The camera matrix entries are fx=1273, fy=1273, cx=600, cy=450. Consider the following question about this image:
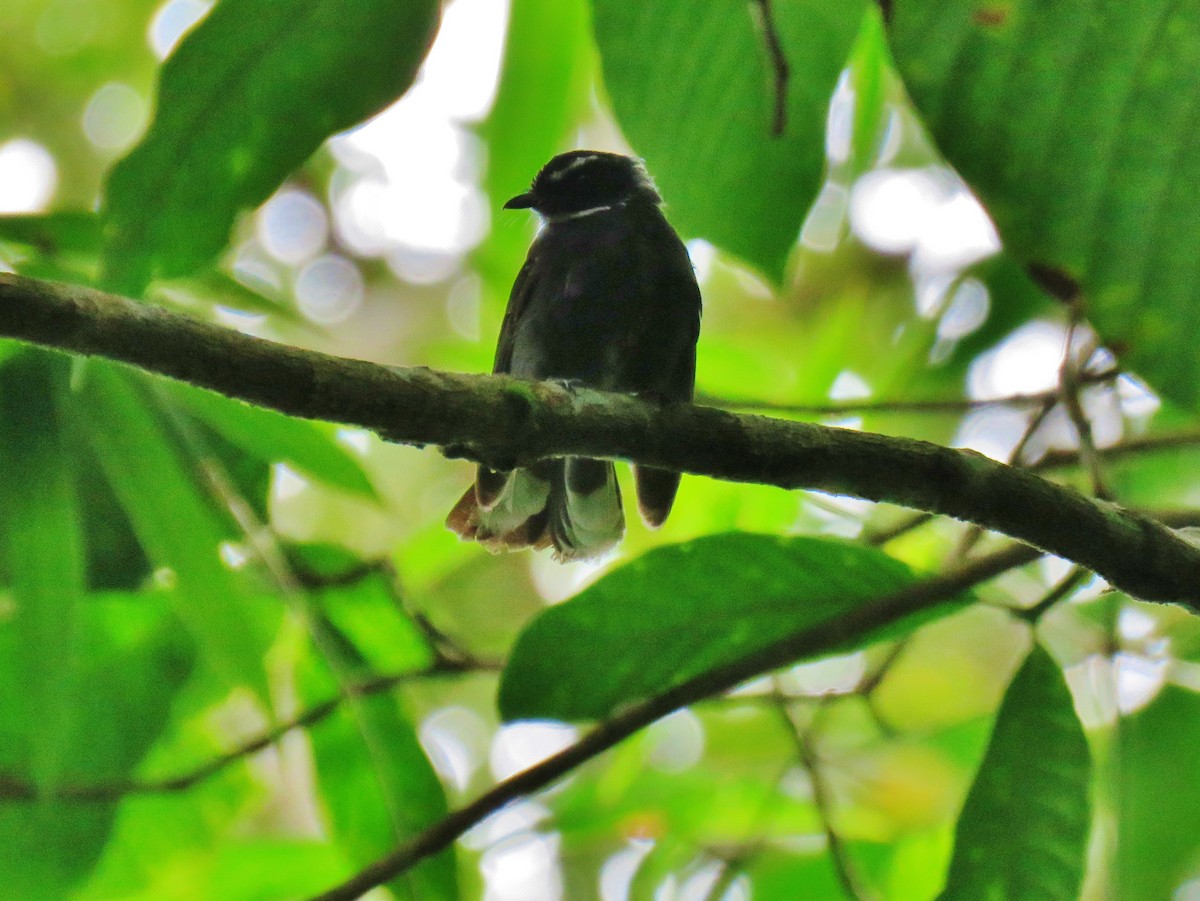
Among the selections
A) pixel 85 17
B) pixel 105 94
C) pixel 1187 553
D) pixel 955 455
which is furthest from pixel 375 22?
pixel 105 94

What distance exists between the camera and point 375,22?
1.51 metres

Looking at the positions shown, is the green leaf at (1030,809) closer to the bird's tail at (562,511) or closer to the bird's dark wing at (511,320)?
the bird's tail at (562,511)

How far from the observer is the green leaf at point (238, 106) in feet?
4.96

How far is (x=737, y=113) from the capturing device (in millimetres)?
1840

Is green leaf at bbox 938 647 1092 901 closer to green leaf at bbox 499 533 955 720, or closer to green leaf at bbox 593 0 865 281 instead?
green leaf at bbox 499 533 955 720

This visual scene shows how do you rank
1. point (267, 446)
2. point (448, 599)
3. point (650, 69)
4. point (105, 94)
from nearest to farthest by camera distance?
point (650, 69) → point (267, 446) → point (448, 599) → point (105, 94)

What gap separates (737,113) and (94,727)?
1.58 meters

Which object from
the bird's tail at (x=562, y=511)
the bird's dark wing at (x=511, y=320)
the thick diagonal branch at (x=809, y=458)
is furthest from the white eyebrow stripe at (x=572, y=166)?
the thick diagonal branch at (x=809, y=458)

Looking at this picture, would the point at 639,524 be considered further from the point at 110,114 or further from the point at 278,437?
the point at 110,114

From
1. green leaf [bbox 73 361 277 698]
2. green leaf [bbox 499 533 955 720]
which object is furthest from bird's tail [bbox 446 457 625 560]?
green leaf [bbox 73 361 277 698]

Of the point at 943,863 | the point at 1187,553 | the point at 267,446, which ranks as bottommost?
the point at 943,863

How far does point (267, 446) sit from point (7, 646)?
57 cm

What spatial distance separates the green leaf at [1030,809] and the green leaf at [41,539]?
135 centimetres

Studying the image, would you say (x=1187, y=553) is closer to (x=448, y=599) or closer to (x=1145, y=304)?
(x=1145, y=304)
